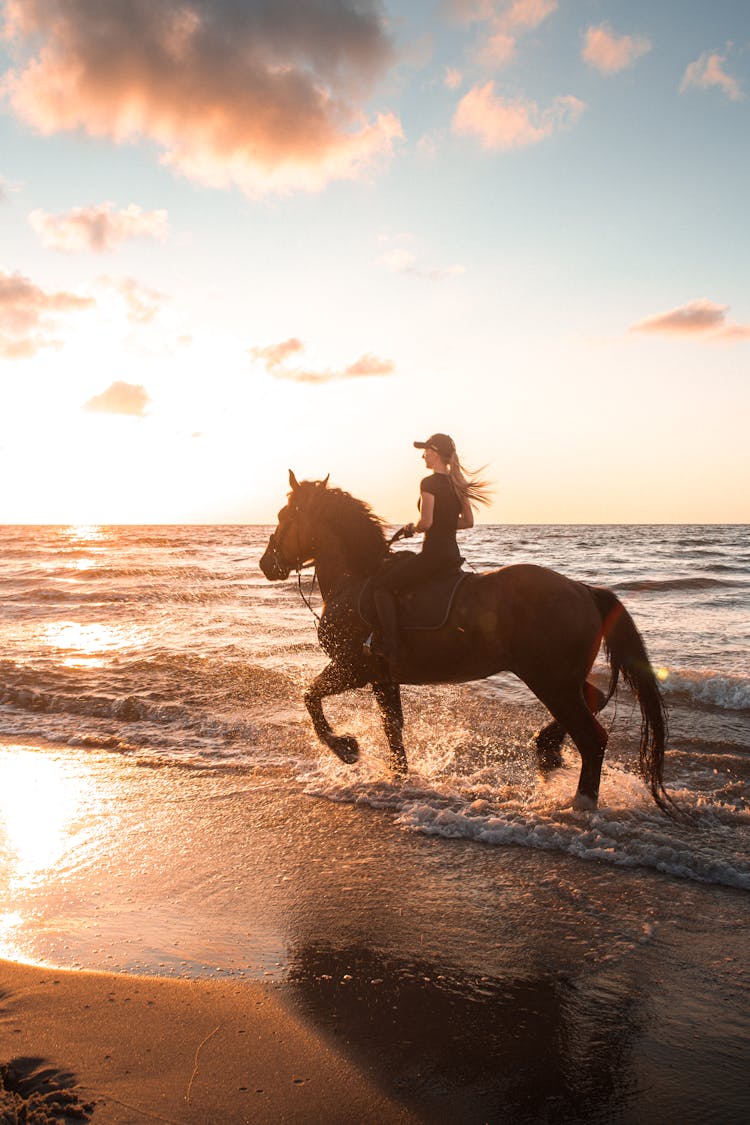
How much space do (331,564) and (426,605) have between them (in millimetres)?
1229

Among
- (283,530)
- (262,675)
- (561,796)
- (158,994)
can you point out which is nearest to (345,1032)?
(158,994)

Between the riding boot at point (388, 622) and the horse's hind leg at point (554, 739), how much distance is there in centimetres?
158

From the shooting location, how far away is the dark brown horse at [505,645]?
5980mm

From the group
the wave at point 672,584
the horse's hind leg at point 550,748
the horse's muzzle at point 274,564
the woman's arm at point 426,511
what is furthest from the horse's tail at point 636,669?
the wave at point 672,584

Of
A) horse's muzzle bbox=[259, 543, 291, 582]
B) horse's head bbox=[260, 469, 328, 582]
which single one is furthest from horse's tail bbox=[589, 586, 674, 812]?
horse's muzzle bbox=[259, 543, 291, 582]

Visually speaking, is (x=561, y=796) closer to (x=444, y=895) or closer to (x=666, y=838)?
(x=666, y=838)

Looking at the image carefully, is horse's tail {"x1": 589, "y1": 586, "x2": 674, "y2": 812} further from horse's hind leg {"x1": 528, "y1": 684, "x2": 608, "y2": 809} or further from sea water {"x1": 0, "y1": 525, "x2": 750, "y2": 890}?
sea water {"x1": 0, "y1": 525, "x2": 750, "y2": 890}

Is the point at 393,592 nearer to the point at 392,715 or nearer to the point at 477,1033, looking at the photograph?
the point at 392,715

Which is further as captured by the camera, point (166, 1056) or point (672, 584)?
point (672, 584)

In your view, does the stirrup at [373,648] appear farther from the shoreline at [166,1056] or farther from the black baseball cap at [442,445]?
the shoreline at [166,1056]

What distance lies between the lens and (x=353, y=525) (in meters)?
6.97

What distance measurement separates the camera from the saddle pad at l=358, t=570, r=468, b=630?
6332 millimetres

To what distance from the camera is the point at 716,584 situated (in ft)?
75.5

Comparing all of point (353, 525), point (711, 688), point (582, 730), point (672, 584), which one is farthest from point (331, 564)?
point (672, 584)
